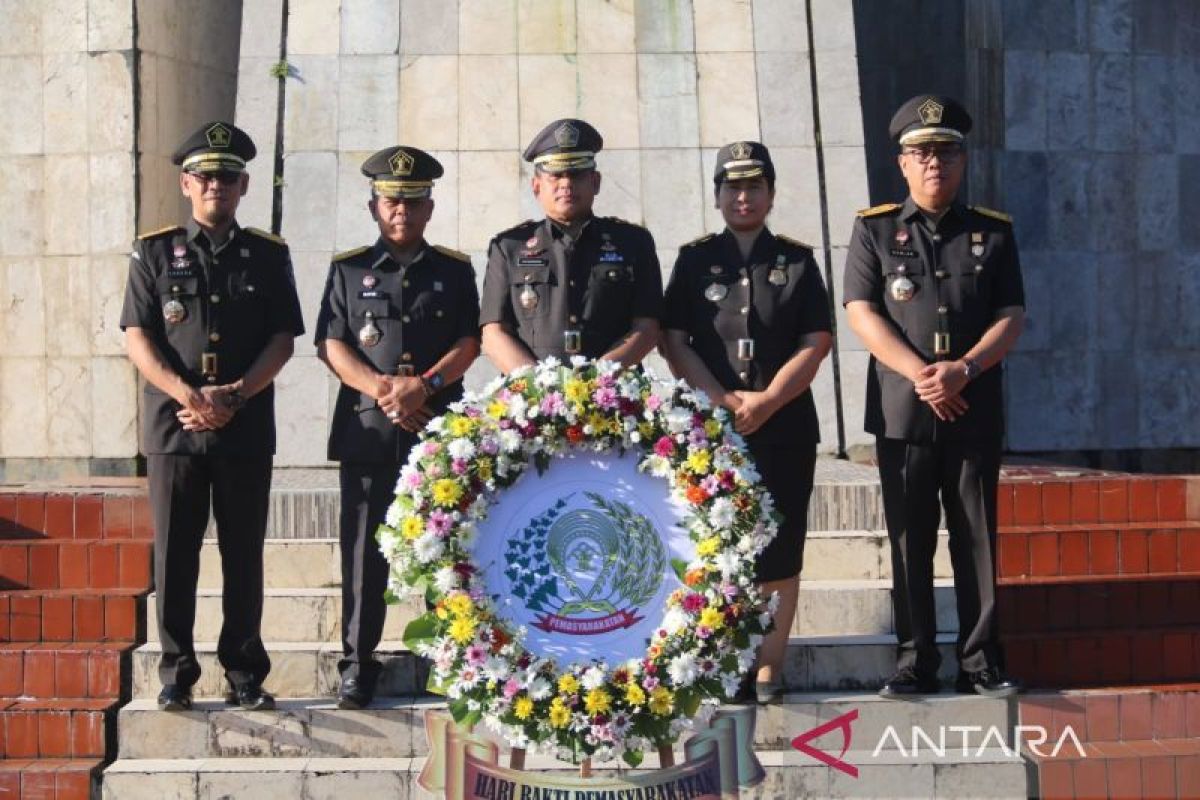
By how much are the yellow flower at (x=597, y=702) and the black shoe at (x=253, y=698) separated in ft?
6.14

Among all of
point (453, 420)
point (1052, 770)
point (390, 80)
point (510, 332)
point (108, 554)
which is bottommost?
point (1052, 770)

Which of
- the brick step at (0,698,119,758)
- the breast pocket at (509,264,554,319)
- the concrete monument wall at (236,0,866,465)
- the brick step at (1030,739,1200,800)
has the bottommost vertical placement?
the brick step at (1030,739,1200,800)

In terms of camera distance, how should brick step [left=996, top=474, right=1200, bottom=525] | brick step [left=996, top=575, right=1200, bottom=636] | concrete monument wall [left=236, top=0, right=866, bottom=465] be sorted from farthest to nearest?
1. concrete monument wall [left=236, top=0, right=866, bottom=465]
2. brick step [left=996, top=474, right=1200, bottom=525]
3. brick step [left=996, top=575, right=1200, bottom=636]

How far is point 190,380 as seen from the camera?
6.58 metres

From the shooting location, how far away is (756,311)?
21.8 ft

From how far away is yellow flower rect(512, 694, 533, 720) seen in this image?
16.7ft

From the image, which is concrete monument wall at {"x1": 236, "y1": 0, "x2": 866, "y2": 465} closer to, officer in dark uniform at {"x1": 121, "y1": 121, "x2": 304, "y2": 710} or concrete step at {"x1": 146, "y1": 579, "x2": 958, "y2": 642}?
concrete step at {"x1": 146, "y1": 579, "x2": 958, "y2": 642}

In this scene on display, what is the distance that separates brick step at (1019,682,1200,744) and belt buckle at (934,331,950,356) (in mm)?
1412

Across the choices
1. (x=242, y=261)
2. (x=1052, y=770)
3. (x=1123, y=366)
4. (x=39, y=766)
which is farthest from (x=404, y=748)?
(x=1123, y=366)

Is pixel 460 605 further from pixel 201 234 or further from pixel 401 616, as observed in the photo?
pixel 201 234

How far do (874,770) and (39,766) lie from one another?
3287 mm

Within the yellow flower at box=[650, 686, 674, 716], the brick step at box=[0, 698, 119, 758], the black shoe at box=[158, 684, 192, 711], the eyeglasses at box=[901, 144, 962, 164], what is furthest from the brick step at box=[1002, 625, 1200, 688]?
the brick step at box=[0, 698, 119, 758]

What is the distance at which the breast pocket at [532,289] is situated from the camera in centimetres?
661

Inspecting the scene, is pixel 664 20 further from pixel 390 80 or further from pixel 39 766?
pixel 39 766
